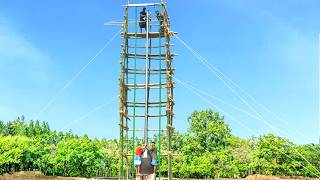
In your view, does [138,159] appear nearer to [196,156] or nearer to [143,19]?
[143,19]

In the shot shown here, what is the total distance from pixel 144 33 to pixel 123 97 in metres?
3.10

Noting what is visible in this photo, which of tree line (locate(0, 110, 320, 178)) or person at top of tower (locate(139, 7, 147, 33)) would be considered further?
tree line (locate(0, 110, 320, 178))

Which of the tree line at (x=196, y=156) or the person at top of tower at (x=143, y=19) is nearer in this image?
the person at top of tower at (x=143, y=19)

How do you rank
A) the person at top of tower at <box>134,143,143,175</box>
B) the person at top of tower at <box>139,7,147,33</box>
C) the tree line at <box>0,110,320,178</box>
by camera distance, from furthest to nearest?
the tree line at <box>0,110,320,178</box> → the person at top of tower at <box>139,7,147,33</box> → the person at top of tower at <box>134,143,143,175</box>

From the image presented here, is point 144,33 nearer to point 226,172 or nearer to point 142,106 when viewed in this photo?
point 142,106

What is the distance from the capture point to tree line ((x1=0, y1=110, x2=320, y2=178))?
196ft

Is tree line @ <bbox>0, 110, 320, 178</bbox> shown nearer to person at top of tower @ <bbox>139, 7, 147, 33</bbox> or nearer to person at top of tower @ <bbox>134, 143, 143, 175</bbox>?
person at top of tower @ <bbox>139, 7, 147, 33</bbox>

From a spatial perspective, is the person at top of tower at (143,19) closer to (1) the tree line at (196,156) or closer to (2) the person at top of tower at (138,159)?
(2) the person at top of tower at (138,159)

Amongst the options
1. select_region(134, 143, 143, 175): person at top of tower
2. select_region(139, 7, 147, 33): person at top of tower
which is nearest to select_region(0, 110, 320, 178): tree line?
select_region(139, 7, 147, 33): person at top of tower

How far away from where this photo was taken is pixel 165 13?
71.4 ft

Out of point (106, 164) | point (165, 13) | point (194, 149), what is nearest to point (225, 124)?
point (194, 149)

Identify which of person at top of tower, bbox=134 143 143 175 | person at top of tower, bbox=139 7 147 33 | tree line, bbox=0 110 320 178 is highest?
person at top of tower, bbox=139 7 147 33

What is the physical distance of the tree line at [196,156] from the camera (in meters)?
59.8

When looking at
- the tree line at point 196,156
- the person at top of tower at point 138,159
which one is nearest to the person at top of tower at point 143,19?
the person at top of tower at point 138,159
